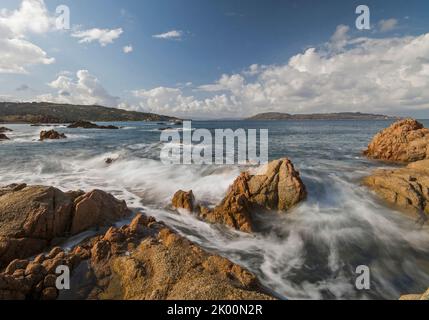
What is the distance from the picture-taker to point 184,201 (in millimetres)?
12852

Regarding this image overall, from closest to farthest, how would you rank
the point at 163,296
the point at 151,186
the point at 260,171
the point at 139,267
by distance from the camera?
the point at 163,296, the point at 139,267, the point at 260,171, the point at 151,186

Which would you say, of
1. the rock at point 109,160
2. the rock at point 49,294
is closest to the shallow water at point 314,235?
→ the rock at point 49,294

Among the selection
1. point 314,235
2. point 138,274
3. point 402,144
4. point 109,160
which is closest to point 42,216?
point 138,274

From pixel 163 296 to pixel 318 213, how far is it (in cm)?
964

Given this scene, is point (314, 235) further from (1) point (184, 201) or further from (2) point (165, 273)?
(2) point (165, 273)

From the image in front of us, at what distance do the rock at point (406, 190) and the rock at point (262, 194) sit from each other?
→ 4748 millimetres

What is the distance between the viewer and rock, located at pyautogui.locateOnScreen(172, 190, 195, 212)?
12.6 metres

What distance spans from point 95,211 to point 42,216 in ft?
5.90

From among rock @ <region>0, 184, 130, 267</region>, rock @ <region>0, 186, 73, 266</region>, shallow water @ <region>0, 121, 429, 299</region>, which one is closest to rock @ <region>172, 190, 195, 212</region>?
shallow water @ <region>0, 121, 429, 299</region>

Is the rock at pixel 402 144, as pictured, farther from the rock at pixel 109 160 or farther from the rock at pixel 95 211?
the rock at pixel 109 160

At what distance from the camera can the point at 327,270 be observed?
859cm

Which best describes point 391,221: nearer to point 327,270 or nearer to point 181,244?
point 327,270

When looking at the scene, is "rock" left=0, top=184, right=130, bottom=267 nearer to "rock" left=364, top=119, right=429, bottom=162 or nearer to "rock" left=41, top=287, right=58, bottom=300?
"rock" left=41, top=287, right=58, bottom=300
